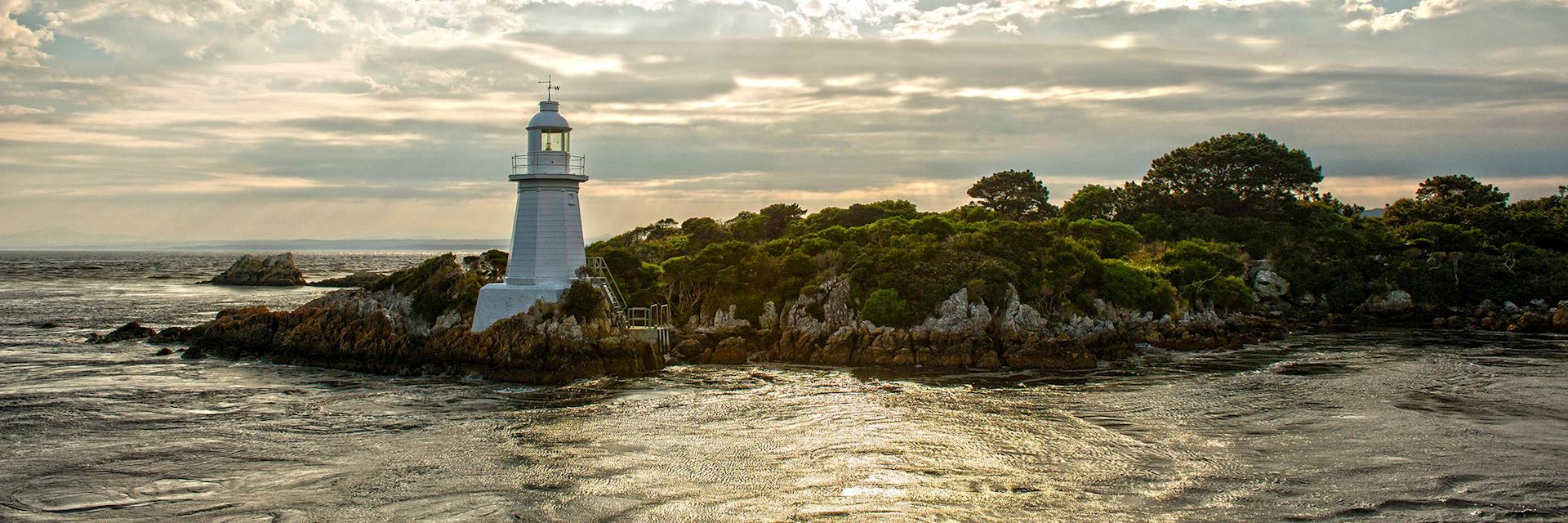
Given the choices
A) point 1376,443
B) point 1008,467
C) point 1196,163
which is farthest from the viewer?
point 1196,163

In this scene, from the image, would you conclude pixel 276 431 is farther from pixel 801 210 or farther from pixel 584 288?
pixel 801 210

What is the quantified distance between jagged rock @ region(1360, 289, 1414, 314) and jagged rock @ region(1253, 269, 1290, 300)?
3536 millimetres

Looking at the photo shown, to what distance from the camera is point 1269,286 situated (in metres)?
49.9

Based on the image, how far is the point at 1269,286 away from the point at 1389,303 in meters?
5.19

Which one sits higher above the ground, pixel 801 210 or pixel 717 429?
pixel 801 210

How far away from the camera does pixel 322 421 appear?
23672 millimetres

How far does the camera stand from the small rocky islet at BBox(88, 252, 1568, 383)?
30203 millimetres

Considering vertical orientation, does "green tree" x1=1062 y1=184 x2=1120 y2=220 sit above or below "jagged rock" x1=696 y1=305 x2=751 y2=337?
above

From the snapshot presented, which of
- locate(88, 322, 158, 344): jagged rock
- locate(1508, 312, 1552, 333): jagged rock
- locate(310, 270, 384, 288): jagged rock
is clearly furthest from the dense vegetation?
locate(310, 270, 384, 288): jagged rock

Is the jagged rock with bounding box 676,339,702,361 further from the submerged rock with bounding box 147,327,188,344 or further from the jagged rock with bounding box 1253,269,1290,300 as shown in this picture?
the jagged rock with bounding box 1253,269,1290,300

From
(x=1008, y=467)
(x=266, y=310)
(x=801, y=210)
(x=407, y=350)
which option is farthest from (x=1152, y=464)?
(x=801, y=210)

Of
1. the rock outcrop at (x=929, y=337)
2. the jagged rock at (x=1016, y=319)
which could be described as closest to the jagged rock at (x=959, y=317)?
the rock outcrop at (x=929, y=337)

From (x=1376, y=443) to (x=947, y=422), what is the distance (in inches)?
349

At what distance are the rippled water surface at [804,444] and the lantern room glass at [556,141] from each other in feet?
25.9
